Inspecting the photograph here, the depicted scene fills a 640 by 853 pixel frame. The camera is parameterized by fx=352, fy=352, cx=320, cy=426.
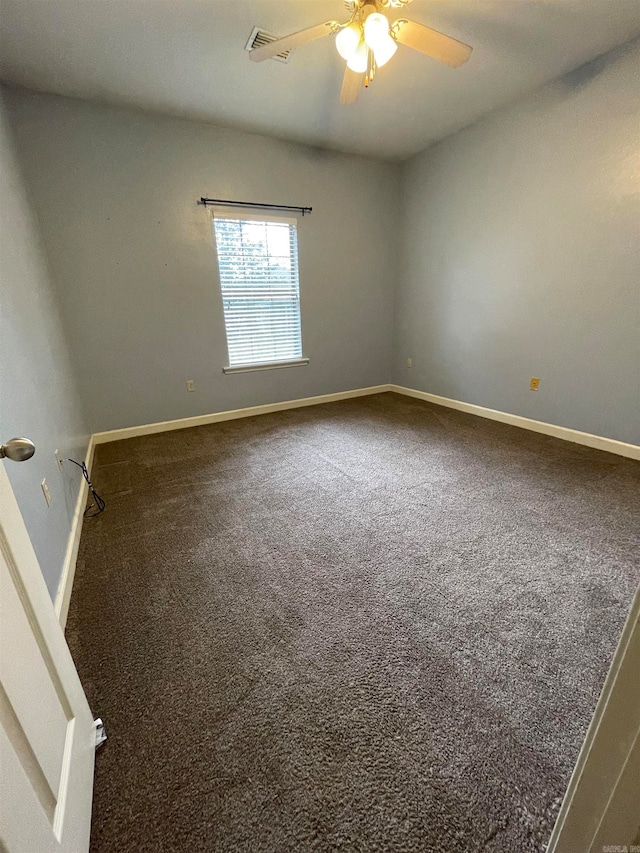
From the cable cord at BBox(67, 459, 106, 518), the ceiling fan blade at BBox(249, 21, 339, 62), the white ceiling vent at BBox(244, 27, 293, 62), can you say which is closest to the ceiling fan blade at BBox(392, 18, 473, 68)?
the ceiling fan blade at BBox(249, 21, 339, 62)

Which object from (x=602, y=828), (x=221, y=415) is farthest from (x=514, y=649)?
(x=221, y=415)

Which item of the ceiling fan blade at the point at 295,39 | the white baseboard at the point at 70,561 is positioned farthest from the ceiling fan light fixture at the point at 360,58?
the white baseboard at the point at 70,561

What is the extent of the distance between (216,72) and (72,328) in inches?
86.2

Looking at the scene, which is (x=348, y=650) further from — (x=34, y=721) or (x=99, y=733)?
(x=34, y=721)

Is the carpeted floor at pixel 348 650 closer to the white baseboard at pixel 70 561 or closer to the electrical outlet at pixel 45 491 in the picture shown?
the white baseboard at pixel 70 561

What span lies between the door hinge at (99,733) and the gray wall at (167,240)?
280 centimetres

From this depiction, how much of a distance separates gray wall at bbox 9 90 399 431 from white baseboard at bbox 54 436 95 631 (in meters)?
1.30

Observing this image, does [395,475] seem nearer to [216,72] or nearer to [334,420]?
[334,420]

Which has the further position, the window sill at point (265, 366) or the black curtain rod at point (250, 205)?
the window sill at point (265, 366)

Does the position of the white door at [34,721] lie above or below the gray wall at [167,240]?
below

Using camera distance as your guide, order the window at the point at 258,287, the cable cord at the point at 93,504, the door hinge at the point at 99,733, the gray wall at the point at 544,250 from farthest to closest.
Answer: the window at the point at 258,287, the gray wall at the point at 544,250, the cable cord at the point at 93,504, the door hinge at the point at 99,733

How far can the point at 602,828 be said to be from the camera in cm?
56

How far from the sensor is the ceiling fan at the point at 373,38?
1602 mm

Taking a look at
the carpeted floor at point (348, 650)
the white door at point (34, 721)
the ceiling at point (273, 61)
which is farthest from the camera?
the ceiling at point (273, 61)
